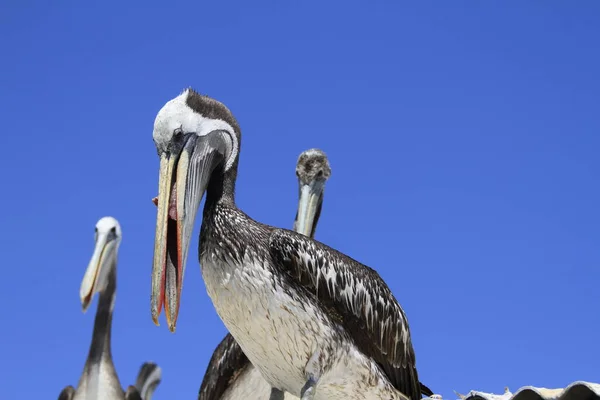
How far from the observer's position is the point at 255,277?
4.54 metres

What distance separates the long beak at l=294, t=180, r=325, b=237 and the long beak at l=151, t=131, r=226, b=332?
2.70 metres

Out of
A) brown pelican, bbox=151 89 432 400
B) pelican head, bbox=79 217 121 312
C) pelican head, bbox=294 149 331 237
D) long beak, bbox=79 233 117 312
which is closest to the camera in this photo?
brown pelican, bbox=151 89 432 400

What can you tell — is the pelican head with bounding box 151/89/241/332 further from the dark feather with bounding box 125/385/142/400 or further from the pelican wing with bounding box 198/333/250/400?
the dark feather with bounding box 125/385/142/400

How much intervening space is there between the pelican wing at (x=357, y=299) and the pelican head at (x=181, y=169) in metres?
0.54

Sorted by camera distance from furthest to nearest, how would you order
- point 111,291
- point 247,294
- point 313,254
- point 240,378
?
1. point 111,291
2. point 240,378
3. point 313,254
4. point 247,294

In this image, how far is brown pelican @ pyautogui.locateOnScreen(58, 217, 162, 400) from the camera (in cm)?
906

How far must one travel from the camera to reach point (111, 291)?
11016 mm

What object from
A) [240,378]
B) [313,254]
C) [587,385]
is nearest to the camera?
[587,385]

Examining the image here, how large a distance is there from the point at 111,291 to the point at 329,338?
22.7 feet

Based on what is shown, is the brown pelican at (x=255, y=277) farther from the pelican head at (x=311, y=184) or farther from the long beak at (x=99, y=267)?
the long beak at (x=99, y=267)

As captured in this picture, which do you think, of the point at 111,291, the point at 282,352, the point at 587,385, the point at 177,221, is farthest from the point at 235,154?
the point at 111,291

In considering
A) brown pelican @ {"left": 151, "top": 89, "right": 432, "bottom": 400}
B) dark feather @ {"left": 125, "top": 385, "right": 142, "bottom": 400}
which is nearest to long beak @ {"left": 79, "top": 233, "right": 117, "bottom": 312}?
dark feather @ {"left": 125, "top": 385, "right": 142, "bottom": 400}

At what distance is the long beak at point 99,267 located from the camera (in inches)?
406

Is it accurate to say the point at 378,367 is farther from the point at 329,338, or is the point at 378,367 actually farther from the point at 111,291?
the point at 111,291
